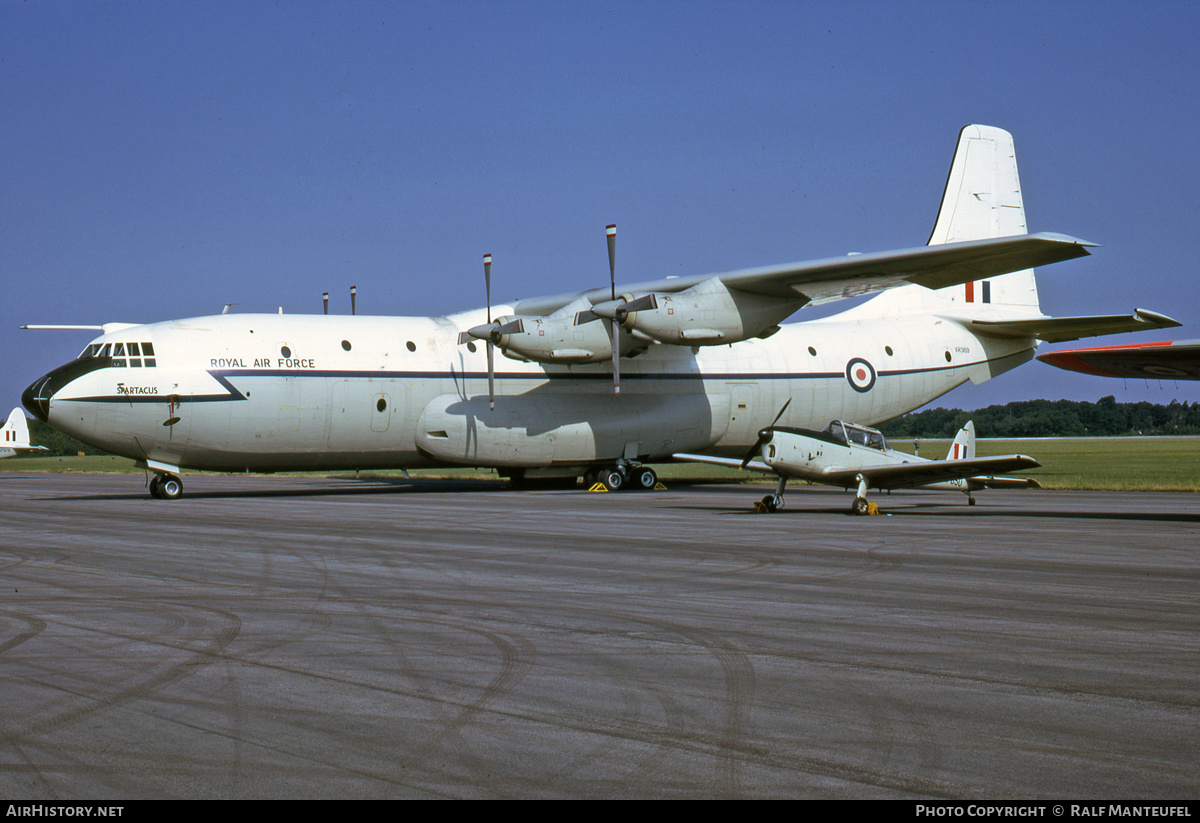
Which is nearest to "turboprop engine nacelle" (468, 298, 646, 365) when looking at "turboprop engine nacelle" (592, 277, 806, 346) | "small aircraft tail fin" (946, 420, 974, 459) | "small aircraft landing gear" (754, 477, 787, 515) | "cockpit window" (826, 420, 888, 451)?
"turboprop engine nacelle" (592, 277, 806, 346)

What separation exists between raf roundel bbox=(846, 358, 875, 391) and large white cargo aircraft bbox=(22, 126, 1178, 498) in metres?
0.07

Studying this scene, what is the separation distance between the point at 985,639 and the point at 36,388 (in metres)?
23.9

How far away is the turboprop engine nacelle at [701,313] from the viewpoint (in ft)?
87.0

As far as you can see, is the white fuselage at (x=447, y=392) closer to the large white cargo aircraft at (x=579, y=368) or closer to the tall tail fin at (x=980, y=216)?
the large white cargo aircraft at (x=579, y=368)

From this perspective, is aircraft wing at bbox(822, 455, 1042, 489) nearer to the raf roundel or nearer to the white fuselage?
the white fuselage

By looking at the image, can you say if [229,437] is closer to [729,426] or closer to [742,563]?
[729,426]

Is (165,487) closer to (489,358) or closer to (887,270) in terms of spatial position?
(489,358)

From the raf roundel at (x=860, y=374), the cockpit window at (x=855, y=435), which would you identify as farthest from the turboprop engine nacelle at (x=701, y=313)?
the cockpit window at (x=855, y=435)

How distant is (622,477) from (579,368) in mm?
3527

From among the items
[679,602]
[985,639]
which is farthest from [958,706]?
[679,602]

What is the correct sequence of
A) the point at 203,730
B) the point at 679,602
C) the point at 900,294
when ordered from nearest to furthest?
the point at 203,730, the point at 679,602, the point at 900,294

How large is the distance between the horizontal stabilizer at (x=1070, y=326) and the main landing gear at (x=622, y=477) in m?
12.8

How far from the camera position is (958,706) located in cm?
559
